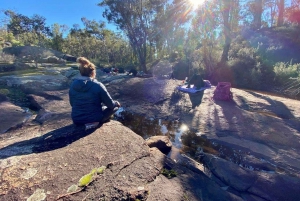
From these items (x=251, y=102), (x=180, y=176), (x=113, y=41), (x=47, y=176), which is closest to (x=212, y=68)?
(x=251, y=102)

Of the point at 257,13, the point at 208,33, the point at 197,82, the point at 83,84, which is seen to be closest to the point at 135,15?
the point at 208,33

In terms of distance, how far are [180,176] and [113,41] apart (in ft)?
103

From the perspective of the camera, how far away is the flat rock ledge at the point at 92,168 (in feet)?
6.11

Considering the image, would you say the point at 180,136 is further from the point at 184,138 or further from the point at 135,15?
the point at 135,15

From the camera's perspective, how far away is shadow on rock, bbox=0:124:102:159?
252cm

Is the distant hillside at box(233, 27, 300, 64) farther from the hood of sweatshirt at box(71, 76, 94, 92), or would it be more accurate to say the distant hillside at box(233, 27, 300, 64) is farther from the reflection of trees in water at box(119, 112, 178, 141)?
the hood of sweatshirt at box(71, 76, 94, 92)

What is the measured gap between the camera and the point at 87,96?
10.1ft

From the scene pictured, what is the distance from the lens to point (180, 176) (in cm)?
270

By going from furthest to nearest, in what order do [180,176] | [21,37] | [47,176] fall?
[21,37]
[180,176]
[47,176]

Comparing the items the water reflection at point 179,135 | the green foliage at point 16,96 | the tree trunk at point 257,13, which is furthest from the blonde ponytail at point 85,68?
the tree trunk at point 257,13

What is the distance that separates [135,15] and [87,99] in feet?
47.1

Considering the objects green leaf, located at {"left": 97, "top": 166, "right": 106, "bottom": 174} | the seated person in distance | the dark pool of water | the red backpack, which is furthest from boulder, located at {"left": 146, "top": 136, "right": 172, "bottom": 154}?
the seated person in distance

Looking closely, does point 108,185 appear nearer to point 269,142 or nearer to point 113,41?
point 269,142

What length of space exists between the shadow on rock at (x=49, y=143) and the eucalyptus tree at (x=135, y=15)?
14460 mm
